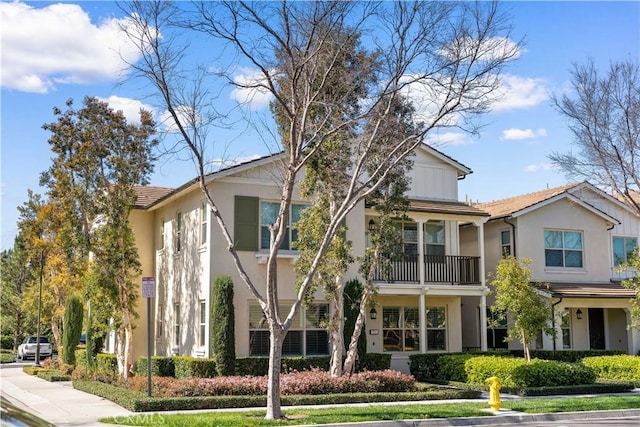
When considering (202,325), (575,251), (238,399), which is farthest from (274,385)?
(575,251)

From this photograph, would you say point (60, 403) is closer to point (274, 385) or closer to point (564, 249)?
point (274, 385)

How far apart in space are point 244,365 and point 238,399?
4134 millimetres

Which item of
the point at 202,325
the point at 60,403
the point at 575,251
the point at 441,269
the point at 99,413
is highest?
the point at 575,251

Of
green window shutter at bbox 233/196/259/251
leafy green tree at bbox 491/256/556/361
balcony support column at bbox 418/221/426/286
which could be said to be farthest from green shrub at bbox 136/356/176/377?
leafy green tree at bbox 491/256/556/361

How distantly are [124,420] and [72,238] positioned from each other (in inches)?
436

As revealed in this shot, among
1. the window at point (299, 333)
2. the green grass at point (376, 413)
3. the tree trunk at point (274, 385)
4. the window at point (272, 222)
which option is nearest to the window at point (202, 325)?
the window at point (299, 333)

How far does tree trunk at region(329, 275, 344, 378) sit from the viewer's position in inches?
855

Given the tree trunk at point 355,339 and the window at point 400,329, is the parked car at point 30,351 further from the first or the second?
the tree trunk at point 355,339

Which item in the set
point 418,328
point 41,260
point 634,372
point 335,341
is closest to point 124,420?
point 335,341

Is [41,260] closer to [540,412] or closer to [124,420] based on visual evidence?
[124,420]

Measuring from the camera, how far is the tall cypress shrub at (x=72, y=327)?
3231 cm

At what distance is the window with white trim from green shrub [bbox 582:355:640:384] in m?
6.09

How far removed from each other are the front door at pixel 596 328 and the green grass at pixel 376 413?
12841 mm

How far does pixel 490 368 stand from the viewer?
74.0 ft
